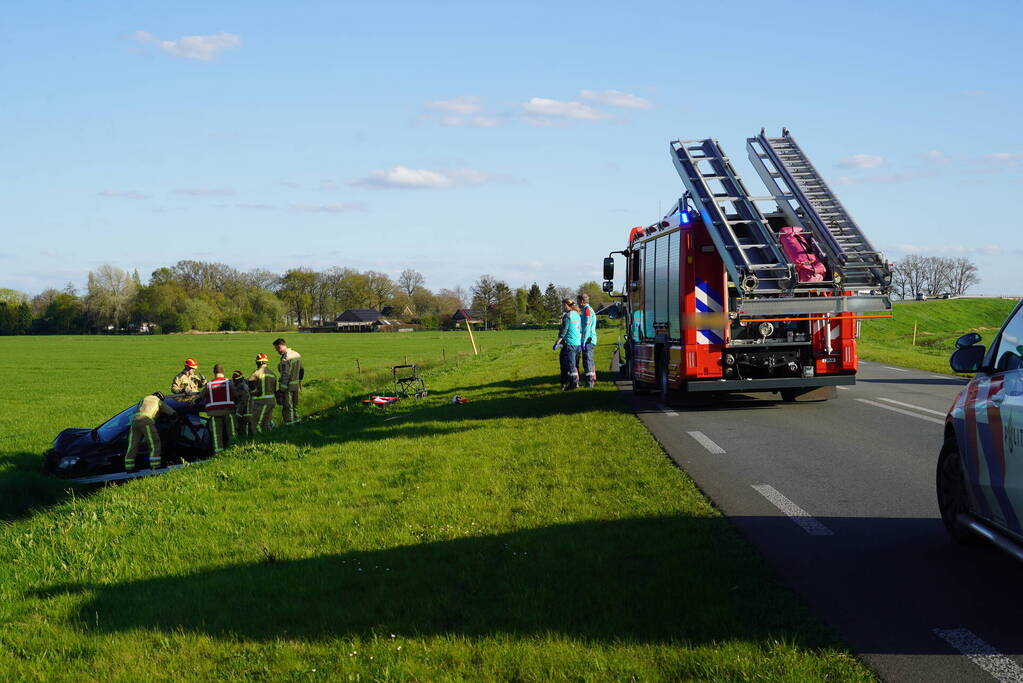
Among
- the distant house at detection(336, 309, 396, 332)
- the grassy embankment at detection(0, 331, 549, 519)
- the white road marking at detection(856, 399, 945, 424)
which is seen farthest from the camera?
the distant house at detection(336, 309, 396, 332)

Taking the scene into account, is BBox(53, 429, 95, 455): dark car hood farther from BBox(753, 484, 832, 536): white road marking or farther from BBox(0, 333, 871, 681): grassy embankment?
BBox(753, 484, 832, 536): white road marking

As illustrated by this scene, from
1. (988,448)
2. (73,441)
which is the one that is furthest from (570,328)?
(988,448)

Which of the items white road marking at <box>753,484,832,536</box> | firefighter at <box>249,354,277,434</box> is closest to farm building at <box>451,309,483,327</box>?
firefighter at <box>249,354,277,434</box>

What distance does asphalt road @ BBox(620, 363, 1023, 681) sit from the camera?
4.33 metres

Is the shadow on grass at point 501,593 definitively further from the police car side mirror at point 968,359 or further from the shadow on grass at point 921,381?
the shadow on grass at point 921,381

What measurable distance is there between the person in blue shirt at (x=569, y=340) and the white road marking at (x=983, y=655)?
40.8ft

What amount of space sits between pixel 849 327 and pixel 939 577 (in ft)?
30.5

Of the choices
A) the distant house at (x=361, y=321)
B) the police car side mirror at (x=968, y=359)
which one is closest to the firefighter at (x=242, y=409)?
the police car side mirror at (x=968, y=359)

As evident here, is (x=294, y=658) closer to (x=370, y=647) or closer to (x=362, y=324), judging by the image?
(x=370, y=647)

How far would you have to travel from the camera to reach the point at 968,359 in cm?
572

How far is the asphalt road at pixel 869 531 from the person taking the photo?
14.2 feet

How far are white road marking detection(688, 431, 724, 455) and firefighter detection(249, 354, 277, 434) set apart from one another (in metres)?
8.65

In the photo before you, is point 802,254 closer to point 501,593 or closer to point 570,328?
point 570,328

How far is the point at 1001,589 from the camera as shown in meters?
5.13
